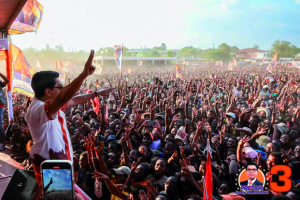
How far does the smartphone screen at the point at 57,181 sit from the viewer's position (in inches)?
52.7

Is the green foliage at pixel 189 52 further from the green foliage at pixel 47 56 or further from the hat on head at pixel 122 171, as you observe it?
the hat on head at pixel 122 171

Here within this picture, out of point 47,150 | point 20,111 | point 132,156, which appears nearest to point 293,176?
point 132,156

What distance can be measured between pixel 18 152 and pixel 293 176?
4.87 m

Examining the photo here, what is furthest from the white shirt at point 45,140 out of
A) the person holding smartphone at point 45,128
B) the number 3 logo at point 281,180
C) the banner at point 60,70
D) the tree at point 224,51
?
the tree at point 224,51

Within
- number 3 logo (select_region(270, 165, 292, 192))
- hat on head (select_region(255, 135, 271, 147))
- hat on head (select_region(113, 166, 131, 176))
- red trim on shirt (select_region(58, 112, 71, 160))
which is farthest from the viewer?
hat on head (select_region(255, 135, 271, 147))

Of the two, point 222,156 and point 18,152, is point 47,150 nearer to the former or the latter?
Result: point 222,156

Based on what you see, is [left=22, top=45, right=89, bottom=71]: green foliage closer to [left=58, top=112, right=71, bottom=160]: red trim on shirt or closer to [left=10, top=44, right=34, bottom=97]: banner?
[left=10, top=44, right=34, bottom=97]: banner

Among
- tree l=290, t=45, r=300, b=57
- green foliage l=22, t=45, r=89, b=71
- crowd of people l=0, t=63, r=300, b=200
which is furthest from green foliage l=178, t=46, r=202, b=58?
crowd of people l=0, t=63, r=300, b=200

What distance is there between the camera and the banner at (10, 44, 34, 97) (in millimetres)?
5133

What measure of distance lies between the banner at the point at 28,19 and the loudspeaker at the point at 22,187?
3.40 metres

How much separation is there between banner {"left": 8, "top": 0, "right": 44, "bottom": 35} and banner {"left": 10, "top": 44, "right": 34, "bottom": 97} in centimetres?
45

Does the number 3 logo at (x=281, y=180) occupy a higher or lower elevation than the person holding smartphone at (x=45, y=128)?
lower

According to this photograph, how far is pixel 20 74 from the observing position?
17.1 feet

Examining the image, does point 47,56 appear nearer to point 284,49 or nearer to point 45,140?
point 284,49
